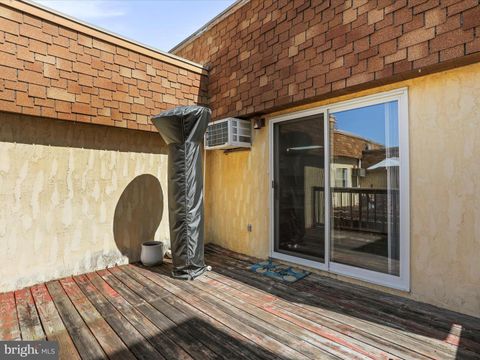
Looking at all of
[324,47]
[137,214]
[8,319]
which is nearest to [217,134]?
[137,214]

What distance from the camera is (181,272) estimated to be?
3.55 metres

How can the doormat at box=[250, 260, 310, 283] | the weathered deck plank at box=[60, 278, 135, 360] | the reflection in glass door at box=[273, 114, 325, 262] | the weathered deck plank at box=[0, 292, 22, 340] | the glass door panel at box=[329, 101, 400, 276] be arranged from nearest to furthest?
the weathered deck plank at box=[60, 278, 135, 360], the weathered deck plank at box=[0, 292, 22, 340], the glass door panel at box=[329, 101, 400, 276], the doormat at box=[250, 260, 310, 283], the reflection in glass door at box=[273, 114, 325, 262]

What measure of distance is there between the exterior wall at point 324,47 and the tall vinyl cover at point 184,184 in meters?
1.13

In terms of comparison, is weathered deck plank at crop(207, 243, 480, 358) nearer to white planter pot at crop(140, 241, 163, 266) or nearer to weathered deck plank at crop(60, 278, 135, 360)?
white planter pot at crop(140, 241, 163, 266)

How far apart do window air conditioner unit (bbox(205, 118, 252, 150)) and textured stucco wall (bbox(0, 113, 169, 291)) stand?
3.06 ft

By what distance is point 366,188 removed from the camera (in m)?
3.17

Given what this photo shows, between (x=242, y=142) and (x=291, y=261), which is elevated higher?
(x=242, y=142)

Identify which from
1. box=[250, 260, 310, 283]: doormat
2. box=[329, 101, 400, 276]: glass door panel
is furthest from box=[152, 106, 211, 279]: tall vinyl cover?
box=[329, 101, 400, 276]: glass door panel

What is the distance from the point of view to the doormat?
349 centimetres

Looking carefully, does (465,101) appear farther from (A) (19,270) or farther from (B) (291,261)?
(A) (19,270)

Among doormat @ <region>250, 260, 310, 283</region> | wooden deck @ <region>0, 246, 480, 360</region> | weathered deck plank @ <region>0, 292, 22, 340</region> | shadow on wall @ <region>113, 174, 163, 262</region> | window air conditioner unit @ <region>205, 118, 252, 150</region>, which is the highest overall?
window air conditioner unit @ <region>205, 118, 252, 150</region>

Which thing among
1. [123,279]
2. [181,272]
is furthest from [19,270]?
[181,272]

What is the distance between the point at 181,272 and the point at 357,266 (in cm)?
222

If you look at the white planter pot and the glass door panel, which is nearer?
the glass door panel
